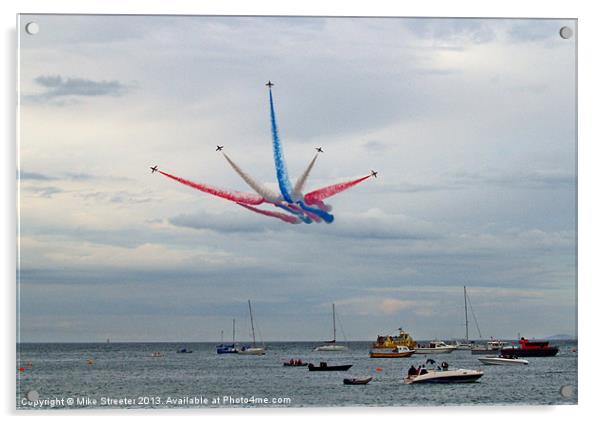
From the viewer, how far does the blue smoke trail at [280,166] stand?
16072mm

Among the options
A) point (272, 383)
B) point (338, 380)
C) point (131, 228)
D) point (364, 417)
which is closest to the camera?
point (364, 417)

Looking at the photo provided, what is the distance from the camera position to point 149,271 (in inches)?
645

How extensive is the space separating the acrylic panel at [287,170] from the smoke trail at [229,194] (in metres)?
0.03

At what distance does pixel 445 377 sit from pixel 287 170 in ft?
15.1

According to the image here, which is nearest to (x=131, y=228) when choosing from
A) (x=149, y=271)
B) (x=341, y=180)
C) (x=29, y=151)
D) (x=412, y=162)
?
(x=149, y=271)

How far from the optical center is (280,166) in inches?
638

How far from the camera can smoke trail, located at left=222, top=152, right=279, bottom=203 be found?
16.1m

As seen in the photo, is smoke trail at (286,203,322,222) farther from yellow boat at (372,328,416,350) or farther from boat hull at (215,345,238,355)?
boat hull at (215,345,238,355)

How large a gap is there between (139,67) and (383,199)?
4188mm

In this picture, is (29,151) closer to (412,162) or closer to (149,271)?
(149,271)

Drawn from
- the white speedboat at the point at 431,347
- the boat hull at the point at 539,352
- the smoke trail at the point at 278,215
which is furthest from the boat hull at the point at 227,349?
the smoke trail at the point at 278,215

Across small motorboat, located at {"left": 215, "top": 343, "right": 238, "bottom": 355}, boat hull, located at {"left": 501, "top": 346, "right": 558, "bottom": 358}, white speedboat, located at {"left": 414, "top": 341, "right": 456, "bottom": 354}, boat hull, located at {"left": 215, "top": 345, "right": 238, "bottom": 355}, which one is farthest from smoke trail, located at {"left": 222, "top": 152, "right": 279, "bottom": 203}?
boat hull, located at {"left": 215, "top": 345, "right": 238, "bottom": 355}

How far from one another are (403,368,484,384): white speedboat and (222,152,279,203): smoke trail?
152 inches

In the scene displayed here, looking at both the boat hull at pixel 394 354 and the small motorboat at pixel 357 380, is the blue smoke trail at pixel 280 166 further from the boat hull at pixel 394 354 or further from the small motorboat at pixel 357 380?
the boat hull at pixel 394 354
